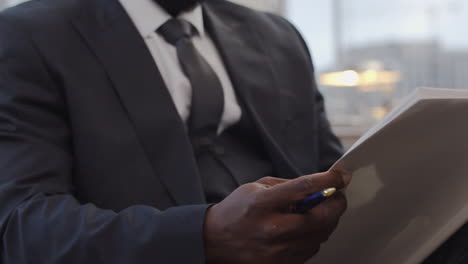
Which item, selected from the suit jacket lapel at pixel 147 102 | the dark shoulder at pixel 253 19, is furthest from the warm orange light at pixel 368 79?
the suit jacket lapel at pixel 147 102

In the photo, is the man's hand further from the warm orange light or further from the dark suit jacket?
the warm orange light

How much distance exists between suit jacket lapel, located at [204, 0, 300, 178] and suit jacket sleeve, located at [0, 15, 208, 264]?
14.7 inches

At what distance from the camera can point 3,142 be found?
81 centimetres

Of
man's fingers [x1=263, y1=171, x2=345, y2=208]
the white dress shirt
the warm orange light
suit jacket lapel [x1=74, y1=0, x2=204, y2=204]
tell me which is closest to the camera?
man's fingers [x1=263, y1=171, x2=345, y2=208]

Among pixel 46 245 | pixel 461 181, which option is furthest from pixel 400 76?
pixel 46 245

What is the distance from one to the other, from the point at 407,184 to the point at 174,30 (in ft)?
1.78

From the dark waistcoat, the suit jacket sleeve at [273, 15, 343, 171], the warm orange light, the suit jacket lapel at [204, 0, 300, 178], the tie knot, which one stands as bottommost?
the warm orange light

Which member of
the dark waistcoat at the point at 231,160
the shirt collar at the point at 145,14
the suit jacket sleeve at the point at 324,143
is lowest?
the suit jacket sleeve at the point at 324,143

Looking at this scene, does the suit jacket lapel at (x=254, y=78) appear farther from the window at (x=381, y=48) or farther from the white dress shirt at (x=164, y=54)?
the window at (x=381, y=48)

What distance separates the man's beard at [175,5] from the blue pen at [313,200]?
0.56 m

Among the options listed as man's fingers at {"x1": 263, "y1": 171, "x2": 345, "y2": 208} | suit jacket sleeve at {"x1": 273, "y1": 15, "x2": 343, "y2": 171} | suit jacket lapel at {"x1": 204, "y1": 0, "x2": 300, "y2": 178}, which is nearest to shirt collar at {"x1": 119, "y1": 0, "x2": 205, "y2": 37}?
suit jacket lapel at {"x1": 204, "y1": 0, "x2": 300, "y2": 178}

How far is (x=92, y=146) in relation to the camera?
0.87m

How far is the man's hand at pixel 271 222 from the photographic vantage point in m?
0.62

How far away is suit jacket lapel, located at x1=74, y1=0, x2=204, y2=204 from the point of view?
0.91 m
